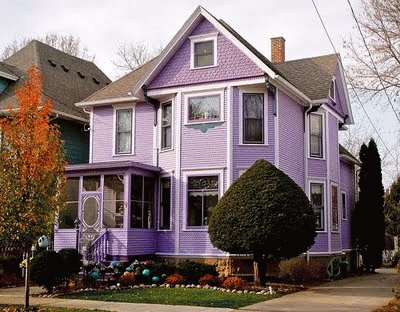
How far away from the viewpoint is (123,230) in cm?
1991

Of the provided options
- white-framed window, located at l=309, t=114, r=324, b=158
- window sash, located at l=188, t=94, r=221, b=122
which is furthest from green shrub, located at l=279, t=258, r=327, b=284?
window sash, located at l=188, t=94, r=221, b=122

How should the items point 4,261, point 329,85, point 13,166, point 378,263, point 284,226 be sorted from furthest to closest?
point 378,263 → point 329,85 → point 4,261 → point 284,226 → point 13,166

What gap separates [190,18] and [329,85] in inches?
251

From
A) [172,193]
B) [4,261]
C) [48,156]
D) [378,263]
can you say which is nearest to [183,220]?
[172,193]

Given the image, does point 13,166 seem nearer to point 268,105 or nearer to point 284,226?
point 284,226

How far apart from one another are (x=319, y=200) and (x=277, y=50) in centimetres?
820

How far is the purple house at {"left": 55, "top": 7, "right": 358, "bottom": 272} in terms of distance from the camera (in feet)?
66.3

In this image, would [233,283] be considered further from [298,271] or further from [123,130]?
[123,130]

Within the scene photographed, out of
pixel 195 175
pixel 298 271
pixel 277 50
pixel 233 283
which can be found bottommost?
pixel 233 283

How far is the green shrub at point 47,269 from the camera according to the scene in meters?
16.1

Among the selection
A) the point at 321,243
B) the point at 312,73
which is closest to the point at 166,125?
the point at 312,73

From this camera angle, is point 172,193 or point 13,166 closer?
point 13,166

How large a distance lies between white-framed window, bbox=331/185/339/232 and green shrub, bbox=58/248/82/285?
10.8 meters

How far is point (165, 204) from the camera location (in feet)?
70.5
